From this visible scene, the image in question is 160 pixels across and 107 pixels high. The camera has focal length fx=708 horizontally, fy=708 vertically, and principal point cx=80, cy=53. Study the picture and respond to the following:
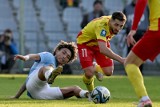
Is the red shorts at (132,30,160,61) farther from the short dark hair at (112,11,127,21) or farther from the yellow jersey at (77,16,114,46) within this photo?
the yellow jersey at (77,16,114,46)

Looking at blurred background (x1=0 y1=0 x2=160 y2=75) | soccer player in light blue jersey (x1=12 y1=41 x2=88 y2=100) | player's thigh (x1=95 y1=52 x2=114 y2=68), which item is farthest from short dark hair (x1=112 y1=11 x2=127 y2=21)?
blurred background (x1=0 y1=0 x2=160 y2=75)

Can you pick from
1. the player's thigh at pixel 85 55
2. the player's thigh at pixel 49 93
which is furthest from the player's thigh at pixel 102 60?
the player's thigh at pixel 49 93

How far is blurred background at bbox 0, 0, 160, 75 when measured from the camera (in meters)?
26.7

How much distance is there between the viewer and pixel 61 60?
12828 mm

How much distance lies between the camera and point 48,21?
28.8 m

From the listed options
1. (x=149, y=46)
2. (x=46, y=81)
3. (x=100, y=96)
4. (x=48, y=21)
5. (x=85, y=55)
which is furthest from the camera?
(x=48, y=21)

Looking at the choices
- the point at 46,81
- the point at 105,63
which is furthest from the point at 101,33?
the point at 46,81

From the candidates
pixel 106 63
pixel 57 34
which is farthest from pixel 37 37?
pixel 106 63

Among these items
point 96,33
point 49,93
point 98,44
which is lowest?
point 49,93

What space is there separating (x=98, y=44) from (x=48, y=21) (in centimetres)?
1519

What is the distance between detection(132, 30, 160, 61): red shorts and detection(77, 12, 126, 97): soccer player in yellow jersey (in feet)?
10.3

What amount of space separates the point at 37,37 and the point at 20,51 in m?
1.12

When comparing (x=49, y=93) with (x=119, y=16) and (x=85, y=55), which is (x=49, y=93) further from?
(x=119, y=16)

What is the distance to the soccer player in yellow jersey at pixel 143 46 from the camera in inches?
375
